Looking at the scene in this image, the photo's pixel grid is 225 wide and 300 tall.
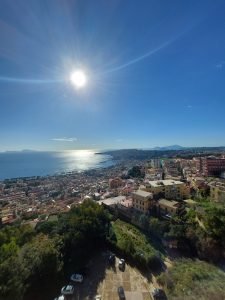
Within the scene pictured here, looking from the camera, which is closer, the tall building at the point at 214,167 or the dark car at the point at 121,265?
the dark car at the point at 121,265

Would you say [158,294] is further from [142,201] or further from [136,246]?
[142,201]

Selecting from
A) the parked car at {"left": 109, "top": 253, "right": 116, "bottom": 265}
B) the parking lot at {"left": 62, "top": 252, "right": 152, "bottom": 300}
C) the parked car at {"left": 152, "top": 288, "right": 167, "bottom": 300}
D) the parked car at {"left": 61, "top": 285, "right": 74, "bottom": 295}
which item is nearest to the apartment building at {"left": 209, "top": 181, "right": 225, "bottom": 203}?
the parked car at {"left": 109, "top": 253, "right": 116, "bottom": 265}

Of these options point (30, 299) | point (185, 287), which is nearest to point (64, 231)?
point (30, 299)

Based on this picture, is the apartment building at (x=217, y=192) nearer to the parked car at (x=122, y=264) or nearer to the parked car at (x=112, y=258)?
the parked car at (x=122, y=264)

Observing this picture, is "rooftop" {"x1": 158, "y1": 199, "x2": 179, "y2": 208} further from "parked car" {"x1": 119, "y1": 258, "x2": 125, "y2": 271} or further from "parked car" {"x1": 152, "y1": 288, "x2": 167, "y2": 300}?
"parked car" {"x1": 152, "y1": 288, "x2": 167, "y2": 300}

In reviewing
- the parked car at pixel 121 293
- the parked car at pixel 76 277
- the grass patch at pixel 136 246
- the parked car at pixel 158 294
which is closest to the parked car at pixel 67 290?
the parked car at pixel 76 277

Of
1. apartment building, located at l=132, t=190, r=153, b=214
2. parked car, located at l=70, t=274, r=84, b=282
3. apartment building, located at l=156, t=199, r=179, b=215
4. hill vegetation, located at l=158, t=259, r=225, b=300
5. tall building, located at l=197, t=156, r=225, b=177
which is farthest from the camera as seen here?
tall building, located at l=197, t=156, r=225, b=177

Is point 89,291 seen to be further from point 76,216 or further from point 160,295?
point 76,216
